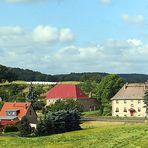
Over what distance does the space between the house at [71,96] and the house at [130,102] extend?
1455 cm

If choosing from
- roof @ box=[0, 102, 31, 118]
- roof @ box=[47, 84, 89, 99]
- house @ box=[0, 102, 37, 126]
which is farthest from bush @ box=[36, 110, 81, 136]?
roof @ box=[47, 84, 89, 99]

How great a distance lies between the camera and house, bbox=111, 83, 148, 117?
106500 mm

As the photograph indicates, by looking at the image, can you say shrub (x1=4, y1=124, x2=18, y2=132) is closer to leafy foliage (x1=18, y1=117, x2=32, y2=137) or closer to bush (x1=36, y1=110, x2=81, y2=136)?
bush (x1=36, y1=110, x2=81, y2=136)

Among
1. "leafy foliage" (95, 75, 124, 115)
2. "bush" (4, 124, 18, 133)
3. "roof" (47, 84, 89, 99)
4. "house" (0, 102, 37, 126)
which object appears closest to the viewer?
"bush" (4, 124, 18, 133)

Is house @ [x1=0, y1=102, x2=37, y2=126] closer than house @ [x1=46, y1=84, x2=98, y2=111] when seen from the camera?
Yes

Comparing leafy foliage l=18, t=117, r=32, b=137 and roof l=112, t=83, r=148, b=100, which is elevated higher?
roof l=112, t=83, r=148, b=100

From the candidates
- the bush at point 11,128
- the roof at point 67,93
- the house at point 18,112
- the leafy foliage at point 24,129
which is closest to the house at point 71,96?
the roof at point 67,93

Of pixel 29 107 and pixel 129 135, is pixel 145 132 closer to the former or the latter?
pixel 129 135

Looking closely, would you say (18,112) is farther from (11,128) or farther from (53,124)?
(53,124)

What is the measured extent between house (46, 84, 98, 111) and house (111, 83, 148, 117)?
47.8 ft

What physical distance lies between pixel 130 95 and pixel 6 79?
88.8 meters

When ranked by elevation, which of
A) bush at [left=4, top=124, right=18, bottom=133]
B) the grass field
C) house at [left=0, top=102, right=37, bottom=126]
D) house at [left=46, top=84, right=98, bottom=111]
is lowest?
the grass field

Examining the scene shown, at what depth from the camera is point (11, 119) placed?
270ft

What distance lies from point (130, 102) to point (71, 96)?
19622mm
